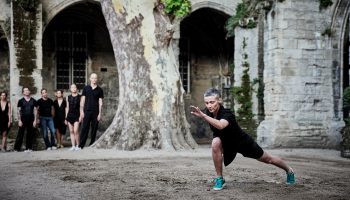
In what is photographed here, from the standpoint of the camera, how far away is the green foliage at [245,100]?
1479cm

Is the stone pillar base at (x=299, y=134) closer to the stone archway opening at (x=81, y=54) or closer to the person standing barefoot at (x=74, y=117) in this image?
the person standing barefoot at (x=74, y=117)

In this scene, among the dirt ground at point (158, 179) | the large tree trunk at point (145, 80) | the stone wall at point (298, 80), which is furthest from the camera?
the stone wall at point (298, 80)

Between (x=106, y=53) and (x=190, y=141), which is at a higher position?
(x=106, y=53)

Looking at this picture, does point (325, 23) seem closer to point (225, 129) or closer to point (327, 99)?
point (327, 99)

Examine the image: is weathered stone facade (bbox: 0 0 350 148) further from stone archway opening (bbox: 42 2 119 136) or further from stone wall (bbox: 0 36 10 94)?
stone archway opening (bbox: 42 2 119 136)

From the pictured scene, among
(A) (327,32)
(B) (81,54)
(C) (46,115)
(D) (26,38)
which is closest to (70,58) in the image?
(B) (81,54)

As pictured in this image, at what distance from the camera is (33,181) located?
6488mm

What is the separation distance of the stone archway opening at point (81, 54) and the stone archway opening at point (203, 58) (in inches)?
122

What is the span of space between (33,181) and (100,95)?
5.82m

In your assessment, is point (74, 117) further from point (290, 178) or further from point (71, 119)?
point (290, 178)

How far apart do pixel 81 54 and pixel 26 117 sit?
23.8 feet

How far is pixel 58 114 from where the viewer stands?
45.4 ft

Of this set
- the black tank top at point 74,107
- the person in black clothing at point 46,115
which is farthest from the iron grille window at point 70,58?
the black tank top at point 74,107

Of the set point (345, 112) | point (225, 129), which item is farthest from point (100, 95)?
point (345, 112)
